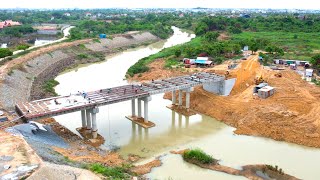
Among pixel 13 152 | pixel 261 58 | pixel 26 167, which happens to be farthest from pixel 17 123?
pixel 261 58

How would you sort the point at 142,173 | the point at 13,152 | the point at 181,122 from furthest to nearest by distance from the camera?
the point at 181,122 < the point at 142,173 < the point at 13,152

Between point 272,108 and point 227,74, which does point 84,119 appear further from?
point 227,74

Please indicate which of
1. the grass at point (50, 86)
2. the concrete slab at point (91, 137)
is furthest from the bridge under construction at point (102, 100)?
the grass at point (50, 86)

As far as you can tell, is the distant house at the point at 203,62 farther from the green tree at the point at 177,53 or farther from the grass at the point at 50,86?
the grass at the point at 50,86

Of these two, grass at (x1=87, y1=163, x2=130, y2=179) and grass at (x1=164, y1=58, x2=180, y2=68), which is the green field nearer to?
grass at (x1=164, y1=58, x2=180, y2=68)

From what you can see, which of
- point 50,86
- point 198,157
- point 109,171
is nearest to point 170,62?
point 50,86

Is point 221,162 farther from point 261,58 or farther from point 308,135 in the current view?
point 261,58

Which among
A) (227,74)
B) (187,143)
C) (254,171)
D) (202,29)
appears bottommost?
(187,143)
